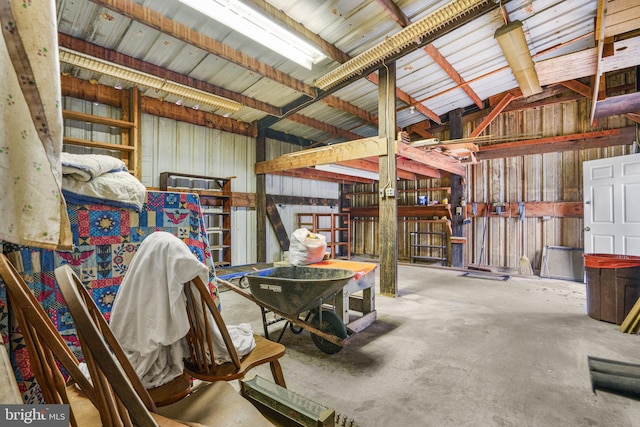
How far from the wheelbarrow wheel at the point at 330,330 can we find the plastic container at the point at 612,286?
118 inches

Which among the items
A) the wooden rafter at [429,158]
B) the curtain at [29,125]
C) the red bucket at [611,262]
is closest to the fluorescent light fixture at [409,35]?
the wooden rafter at [429,158]

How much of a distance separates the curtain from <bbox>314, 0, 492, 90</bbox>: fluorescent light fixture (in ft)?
10.4

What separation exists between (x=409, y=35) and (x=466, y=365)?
331 centimetres

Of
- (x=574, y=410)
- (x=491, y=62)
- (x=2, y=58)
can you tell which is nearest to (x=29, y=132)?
(x=2, y=58)

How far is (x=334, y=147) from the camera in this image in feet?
15.3

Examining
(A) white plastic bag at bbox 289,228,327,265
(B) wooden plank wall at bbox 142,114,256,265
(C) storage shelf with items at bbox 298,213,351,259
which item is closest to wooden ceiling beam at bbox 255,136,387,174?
(B) wooden plank wall at bbox 142,114,256,265

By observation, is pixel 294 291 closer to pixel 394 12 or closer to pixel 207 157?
pixel 394 12

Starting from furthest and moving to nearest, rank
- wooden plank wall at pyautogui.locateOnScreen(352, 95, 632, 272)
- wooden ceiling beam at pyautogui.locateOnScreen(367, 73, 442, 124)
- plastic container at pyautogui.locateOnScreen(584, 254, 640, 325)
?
wooden plank wall at pyautogui.locateOnScreen(352, 95, 632, 272) < wooden ceiling beam at pyautogui.locateOnScreen(367, 73, 442, 124) < plastic container at pyautogui.locateOnScreen(584, 254, 640, 325)

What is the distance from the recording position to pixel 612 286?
3031 mm

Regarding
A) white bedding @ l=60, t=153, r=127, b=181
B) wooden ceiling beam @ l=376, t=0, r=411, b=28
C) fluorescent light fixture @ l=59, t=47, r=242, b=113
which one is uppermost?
wooden ceiling beam @ l=376, t=0, r=411, b=28

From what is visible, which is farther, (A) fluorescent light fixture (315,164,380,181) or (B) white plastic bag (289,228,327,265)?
(A) fluorescent light fixture (315,164,380,181)

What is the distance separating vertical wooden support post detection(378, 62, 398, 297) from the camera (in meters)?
4.05

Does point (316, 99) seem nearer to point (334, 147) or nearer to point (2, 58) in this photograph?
point (334, 147)

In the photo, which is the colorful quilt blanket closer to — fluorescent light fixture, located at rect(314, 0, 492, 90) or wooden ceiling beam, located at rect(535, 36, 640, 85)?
fluorescent light fixture, located at rect(314, 0, 492, 90)
